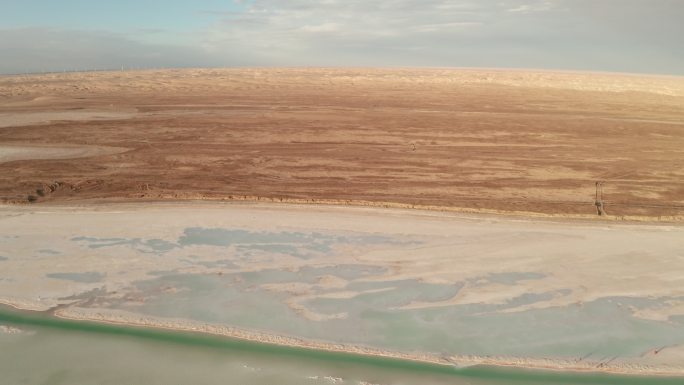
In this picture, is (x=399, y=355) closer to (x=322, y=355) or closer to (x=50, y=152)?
(x=322, y=355)

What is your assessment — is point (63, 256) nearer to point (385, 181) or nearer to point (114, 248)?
point (114, 248)

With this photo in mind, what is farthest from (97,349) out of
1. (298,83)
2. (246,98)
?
(298,83)

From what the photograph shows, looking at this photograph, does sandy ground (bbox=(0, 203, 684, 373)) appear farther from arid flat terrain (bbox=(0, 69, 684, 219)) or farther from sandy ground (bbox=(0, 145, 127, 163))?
sandy ground (bbox=(0, 145, 127, 163))

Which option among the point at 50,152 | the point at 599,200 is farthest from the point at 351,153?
the point at 50,152

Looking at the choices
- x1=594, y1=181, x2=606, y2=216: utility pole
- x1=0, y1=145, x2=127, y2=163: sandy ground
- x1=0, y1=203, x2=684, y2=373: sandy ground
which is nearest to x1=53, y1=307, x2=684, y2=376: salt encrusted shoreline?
x1=0, y1=203, x2=684, y2=373: sandy ground

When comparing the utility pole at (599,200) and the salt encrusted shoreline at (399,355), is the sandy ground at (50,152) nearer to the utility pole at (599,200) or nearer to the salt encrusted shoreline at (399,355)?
the salt encrusted shoreline at (399,355)

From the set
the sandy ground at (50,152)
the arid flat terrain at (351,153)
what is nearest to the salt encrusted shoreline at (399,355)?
the arid flat terrain at (351,153)

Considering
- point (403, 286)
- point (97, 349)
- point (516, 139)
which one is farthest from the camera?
point (516, 139)

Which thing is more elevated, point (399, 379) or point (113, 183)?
point (113, 183)
